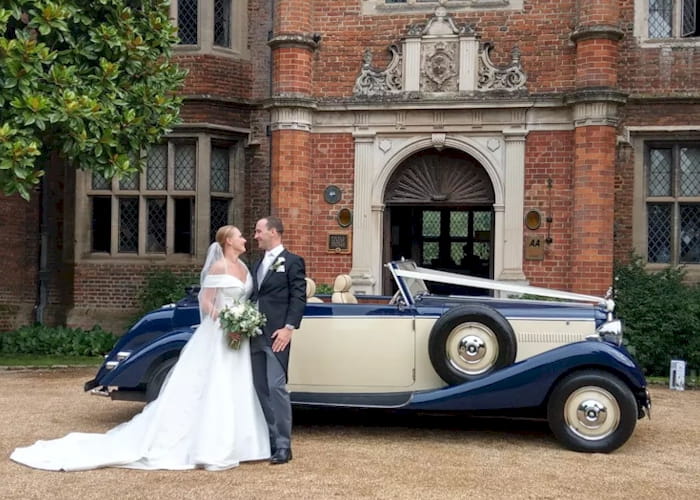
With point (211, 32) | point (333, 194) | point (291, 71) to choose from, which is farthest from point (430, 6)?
point (211, 32)

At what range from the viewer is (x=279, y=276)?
6.79m

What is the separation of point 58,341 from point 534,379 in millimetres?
8511

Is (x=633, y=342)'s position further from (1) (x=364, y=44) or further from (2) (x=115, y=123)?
(2) (x=115, y=123)

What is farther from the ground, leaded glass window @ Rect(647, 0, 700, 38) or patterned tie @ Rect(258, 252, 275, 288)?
leaded glass window @ Rect(647, 0, 700, 38)

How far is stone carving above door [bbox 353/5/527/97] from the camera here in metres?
12.4

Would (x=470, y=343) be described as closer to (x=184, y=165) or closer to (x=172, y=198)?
(x=172, y=198)

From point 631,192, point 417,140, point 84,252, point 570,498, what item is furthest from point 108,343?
point 570,498

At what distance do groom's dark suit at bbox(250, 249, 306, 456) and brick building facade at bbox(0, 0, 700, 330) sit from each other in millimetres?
5803

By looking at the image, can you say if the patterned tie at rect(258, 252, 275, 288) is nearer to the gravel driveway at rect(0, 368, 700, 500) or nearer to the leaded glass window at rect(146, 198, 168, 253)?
the gravel driveway at rect(0, 368, 700, 500)

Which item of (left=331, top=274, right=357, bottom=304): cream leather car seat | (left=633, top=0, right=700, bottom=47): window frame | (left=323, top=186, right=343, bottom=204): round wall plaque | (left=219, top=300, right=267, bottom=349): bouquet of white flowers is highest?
(left=633, top=0, right=700, bottom=47): window frame

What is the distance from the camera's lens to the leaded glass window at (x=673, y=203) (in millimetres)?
12492

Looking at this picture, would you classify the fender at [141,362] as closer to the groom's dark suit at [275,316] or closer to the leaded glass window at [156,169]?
the groom's dark suit at [275,316]

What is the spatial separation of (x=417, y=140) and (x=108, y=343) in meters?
5.31

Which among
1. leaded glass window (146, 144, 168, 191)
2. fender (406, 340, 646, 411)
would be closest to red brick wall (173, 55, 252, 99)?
leaded glass window (146, 144, 168, 191)
